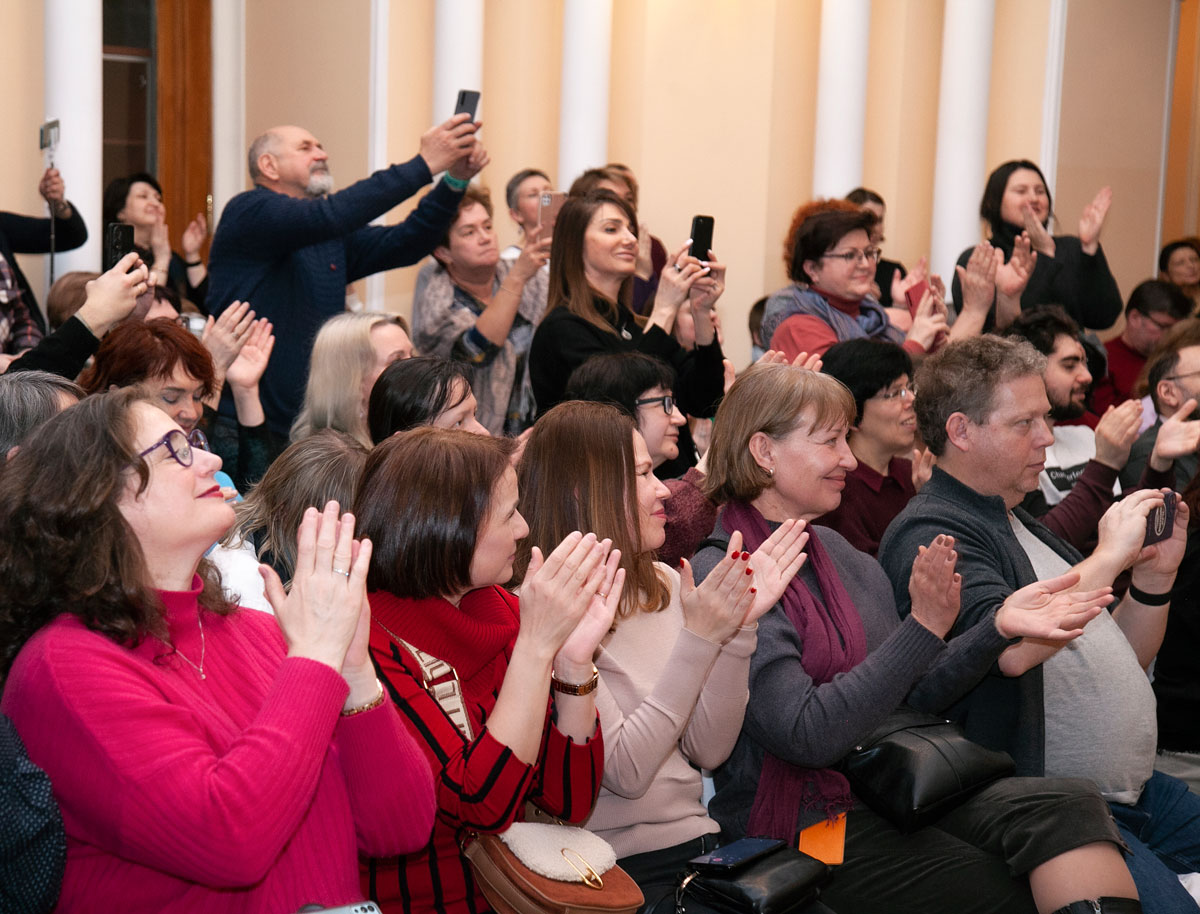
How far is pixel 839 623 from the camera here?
106 inches

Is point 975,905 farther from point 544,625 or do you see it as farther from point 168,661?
point 168,661

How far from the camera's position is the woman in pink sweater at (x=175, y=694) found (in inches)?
62.1

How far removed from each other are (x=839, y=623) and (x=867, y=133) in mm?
4889

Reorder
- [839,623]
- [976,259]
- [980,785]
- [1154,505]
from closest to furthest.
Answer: [980,785]
[839,623]
[1154,505]
[976,259]

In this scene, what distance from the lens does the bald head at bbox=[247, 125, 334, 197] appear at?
441cm

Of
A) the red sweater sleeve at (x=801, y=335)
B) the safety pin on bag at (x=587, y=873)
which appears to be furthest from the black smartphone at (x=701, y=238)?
the safety pin on bag at (x=587, y=873)

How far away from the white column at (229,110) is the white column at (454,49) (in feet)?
3.98

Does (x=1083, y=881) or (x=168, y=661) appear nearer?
(x=168, y=661)

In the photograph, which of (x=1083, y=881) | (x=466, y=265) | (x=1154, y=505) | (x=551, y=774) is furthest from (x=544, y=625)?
(x=466, y=265)

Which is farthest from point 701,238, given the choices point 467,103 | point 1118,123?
point 1118,123

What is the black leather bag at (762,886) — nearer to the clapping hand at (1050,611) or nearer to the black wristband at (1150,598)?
the clapping hand at (1050,611)

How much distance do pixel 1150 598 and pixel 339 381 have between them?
2.09 meters

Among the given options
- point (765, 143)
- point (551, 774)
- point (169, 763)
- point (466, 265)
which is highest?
point (765, 143)

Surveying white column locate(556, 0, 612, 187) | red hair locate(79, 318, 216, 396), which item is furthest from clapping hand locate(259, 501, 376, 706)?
white column locate(556, 0, 612, 187)
